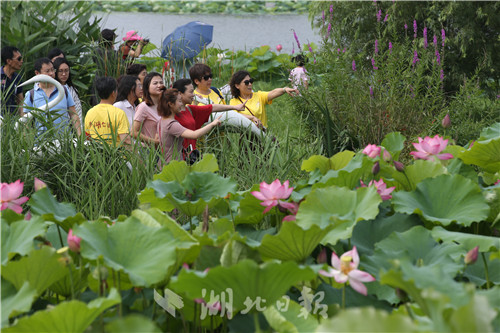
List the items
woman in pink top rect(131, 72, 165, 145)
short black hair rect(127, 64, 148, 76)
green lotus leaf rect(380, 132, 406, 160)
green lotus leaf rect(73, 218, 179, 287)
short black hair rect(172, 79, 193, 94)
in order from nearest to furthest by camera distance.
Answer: green lotus leaf rect(73, 218, 179, 287)
green lotus leaf rect(380, 132, 406, 160)
woman in pink top rect(131, 72, 165, 145)
short black hair rect(172, 79, 193, 94)
short black hair rect(127, 64, 148, 76)

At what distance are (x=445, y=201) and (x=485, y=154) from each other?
0.48 m

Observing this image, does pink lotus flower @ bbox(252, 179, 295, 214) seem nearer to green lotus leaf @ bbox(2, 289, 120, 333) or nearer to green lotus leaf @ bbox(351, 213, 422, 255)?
green lotus leaf @ bbox(351, 213, 422, 255)

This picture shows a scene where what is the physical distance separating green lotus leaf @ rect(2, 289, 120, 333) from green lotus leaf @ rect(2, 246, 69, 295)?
0.18 metres

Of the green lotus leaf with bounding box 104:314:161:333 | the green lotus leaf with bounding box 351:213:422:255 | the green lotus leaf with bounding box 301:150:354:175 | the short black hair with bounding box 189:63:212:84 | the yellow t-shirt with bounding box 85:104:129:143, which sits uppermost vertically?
the green lotus leaf with bounding box 104:314:161:333

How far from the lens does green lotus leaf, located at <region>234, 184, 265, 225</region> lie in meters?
1.98

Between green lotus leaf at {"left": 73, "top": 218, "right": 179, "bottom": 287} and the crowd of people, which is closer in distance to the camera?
green lotus leaf at {"left": 73, "top": 218, "right": 179, "bottom": 287}

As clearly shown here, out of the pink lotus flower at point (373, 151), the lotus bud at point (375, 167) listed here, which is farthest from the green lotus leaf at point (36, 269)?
the pink lotus flower at point (373, 151)

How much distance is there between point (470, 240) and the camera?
5.64 ft

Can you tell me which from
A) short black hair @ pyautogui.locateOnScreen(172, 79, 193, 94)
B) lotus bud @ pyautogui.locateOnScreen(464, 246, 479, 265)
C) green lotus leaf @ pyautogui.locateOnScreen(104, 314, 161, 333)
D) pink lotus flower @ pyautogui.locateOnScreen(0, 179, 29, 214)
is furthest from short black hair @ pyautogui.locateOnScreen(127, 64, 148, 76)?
green lotus leaf @ pyautogui.locateOnScreen(104, 314, 161, 333)

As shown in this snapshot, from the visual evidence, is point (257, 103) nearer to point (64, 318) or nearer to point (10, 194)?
point (10, 194)

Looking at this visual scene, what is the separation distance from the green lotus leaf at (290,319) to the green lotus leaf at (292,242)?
184 millimetres

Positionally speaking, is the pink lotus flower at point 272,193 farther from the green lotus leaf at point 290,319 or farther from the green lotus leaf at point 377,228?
the green lotus leaf at point 290,319

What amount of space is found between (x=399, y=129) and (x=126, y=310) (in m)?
3.75

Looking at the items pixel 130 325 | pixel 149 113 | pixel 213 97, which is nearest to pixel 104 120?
pixel 149 113
